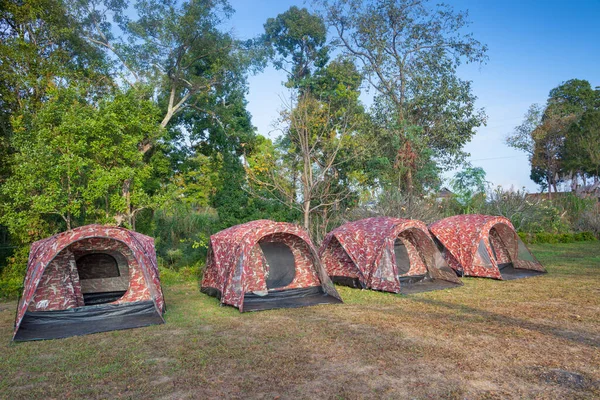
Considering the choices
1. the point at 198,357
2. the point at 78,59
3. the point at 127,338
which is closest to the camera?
the point at 198,357

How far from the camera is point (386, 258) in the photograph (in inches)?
380

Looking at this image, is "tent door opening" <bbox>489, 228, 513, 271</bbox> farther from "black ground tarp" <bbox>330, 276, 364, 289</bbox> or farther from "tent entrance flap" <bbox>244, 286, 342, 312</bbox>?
"tent entrance flap" <bbox>244, 286, 342, 312</bbox>

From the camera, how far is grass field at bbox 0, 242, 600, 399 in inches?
166

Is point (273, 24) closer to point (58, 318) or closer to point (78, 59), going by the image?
point (78, 59)

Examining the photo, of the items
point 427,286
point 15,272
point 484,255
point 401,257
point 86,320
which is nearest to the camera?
point 86,320

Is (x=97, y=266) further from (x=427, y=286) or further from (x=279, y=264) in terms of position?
(x=427, y=286)

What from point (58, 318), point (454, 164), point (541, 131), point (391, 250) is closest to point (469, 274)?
point (391, 250)

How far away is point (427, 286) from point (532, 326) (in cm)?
366

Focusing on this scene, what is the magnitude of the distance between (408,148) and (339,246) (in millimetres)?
10988

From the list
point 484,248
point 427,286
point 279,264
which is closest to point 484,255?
point 484,248

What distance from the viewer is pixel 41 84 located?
11820 mm

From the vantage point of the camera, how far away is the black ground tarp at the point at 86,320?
256 inches

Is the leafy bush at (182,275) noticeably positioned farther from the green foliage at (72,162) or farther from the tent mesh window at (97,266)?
the tent mesh window at (97,266)

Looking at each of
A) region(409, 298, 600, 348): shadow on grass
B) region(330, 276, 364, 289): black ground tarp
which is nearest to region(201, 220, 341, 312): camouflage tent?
region(330, 276, 364, 289): black ground tarp
